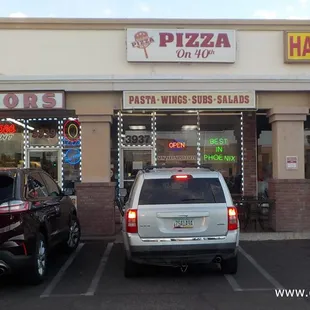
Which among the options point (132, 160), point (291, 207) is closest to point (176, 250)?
point (291, 207)

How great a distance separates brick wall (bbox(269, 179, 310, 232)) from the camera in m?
11.0

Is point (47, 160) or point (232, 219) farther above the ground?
point (47, 160)

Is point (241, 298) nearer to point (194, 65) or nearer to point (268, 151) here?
point (194, 65)

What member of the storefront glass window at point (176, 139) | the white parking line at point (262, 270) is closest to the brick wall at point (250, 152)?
the storefront glass window at point (176, 139)

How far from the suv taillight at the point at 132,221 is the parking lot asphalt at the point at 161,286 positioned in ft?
2.74

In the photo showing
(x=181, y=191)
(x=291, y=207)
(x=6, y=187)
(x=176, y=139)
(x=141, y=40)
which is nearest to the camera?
(x=6, y=187)

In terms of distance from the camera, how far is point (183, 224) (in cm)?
655

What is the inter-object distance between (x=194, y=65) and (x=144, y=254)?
6214 mm

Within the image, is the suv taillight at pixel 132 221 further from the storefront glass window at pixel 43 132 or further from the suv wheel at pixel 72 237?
the storefront glass window at pixel 43 132

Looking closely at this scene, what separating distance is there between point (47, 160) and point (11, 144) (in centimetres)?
117

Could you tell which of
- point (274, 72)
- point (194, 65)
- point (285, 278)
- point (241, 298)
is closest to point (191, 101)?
point (194, 65)

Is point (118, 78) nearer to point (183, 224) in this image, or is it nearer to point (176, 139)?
point (176, 139)

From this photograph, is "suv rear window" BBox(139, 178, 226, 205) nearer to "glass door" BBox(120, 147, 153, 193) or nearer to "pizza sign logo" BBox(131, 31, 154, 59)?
"pizza sign logo" BBox(131, 31, 154, 59)

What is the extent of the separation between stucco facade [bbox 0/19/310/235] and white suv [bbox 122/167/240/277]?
4340mm
